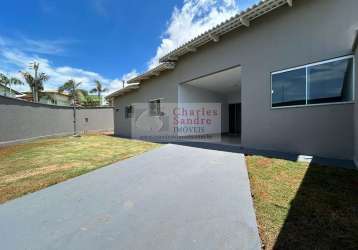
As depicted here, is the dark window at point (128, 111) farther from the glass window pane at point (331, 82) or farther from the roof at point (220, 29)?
the glass window pane at point (331, 82)

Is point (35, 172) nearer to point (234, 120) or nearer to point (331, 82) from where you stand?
point (331, 82)

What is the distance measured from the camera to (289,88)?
6.23 metres

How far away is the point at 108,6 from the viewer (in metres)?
11.8

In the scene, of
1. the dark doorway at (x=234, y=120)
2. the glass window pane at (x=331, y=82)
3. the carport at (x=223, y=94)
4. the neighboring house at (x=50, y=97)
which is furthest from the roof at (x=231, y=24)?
the neighboring house at (x=50, y=97)

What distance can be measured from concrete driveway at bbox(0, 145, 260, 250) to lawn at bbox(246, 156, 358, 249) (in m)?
0.22

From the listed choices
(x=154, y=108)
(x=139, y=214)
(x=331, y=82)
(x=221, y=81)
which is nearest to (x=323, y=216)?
(x=139, y=214)

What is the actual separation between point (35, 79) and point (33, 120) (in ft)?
72.7

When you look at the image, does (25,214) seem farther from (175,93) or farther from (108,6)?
(108,6)

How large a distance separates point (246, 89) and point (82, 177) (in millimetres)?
6086

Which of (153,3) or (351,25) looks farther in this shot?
(153,3)

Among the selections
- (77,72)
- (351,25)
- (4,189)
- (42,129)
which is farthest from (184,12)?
(77,72)

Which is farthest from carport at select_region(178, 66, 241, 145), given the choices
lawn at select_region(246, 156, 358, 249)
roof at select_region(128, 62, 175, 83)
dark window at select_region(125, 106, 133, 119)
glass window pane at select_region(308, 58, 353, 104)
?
dark window at select_region(125, 106, 133, 119)

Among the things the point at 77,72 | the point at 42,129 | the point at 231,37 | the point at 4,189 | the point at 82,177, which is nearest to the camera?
the point at 4,189

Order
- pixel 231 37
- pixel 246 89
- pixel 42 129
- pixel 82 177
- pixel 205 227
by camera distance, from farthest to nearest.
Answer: pixel 42 129
pixel 231 37
pixel 246 89
pixel 82 177
pixel 205 227
